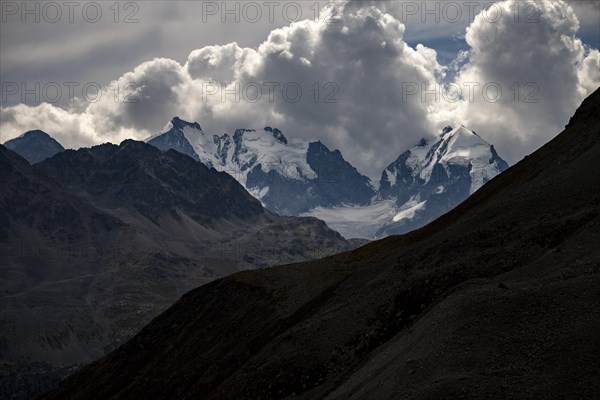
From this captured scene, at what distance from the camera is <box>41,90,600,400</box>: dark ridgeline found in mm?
41250

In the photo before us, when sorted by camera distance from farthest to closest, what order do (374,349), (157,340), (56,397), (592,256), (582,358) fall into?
(56,397)
(157,340)
(374,349)
(592,256)
(582,358)

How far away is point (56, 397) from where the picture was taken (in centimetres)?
13375

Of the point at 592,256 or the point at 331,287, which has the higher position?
the point at 331,287

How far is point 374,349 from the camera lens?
199ft

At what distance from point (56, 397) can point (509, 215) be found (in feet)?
321

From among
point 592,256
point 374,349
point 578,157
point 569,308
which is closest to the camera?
point 569,308

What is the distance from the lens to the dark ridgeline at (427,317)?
41250 mm

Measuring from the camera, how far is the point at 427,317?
174 ft

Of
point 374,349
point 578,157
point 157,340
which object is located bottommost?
point 374,349

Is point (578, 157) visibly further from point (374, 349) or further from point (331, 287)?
point (374, 349)

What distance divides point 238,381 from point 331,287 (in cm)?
2313

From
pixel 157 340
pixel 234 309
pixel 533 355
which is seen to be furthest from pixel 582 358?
pixel 157 340

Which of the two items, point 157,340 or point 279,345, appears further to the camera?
point 157,340

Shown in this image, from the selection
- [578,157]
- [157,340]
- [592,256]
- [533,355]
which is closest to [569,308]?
[533,355]
